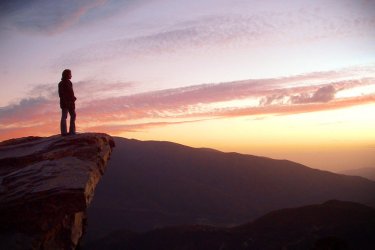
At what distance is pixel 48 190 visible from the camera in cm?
1709

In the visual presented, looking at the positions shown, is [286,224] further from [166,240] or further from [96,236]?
[96,236]

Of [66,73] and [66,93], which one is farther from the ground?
[66,73]

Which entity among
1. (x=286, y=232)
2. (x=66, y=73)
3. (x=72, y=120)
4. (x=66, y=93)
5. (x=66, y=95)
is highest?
(x=66, y=73)

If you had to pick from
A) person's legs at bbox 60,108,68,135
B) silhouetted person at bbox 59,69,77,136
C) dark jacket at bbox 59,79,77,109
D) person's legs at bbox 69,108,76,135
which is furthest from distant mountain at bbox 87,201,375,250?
dark jacket at bbox 59,79,77,109

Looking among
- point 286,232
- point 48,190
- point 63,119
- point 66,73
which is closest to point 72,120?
point 63,119

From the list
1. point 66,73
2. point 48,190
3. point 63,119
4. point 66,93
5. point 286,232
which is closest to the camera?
point 48,190

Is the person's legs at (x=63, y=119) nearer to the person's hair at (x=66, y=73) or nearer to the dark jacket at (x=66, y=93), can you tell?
the dark jacket at (x=66, y=93)

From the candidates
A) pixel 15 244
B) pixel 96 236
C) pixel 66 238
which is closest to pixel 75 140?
pixel 66 238

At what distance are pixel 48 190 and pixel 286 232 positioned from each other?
340 feet

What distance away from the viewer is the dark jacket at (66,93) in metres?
22.1

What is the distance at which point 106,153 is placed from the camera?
22.4 metres

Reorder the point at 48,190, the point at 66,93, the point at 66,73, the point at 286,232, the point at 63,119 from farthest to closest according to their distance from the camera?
the point at 286,232 → the point at 63,119 → the point at 66,93 → the point at 66,73 → the point at 48,190

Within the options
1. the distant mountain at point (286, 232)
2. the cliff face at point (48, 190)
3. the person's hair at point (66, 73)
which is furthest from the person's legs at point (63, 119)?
the distant mountain at point (286, 232)

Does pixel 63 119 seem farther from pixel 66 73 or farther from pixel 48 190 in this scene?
pixel 48 190
